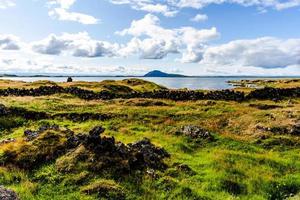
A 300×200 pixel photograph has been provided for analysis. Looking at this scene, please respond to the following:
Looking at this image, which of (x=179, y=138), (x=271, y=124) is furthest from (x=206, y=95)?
(x=179, y=138)

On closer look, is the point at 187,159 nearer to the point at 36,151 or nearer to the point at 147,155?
→ the point at 147,155

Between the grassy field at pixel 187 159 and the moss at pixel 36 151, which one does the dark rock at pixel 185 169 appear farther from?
the moss at pixel 36 151

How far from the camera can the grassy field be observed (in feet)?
74.3

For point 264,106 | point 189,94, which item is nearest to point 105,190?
point 264,106

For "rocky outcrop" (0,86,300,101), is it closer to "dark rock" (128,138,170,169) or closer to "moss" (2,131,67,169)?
"dark rock" (128,138,170,169)

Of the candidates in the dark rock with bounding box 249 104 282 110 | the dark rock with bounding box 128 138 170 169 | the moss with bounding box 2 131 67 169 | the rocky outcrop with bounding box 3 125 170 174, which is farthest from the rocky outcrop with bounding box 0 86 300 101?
the moss with bounding box 2 131 67 169

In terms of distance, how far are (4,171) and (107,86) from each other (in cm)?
7349

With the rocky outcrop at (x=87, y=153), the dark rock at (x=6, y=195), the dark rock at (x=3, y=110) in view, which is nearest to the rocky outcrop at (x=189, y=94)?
the dark rock at (x=3, y=110)

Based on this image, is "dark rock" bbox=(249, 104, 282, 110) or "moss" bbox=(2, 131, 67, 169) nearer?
"moss" bbox=(2, 131, 67, 169)

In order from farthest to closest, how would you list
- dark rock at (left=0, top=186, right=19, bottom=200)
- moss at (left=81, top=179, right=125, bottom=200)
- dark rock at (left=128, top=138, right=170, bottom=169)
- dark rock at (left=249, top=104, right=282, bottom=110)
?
dark rock at (left=249, top=104, right=282, bottom=110)
dark rock at (left=128, top=138, right=170, bottom=169)
moss at (left=81, top=179, right=125, bottom=200)
dark rock at (left=0, top=186, right=19, bottom=200)

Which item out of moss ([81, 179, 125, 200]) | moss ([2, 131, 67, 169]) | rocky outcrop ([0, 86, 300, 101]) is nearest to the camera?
moss ([81, 179, 125, 200])

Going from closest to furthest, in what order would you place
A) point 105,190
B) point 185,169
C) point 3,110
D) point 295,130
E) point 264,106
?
point 105,190 < point 185,169 < point 295,130 < point 3,110 < point 264,106

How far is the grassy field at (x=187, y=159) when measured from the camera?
22641 mm

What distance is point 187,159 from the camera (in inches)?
1163
